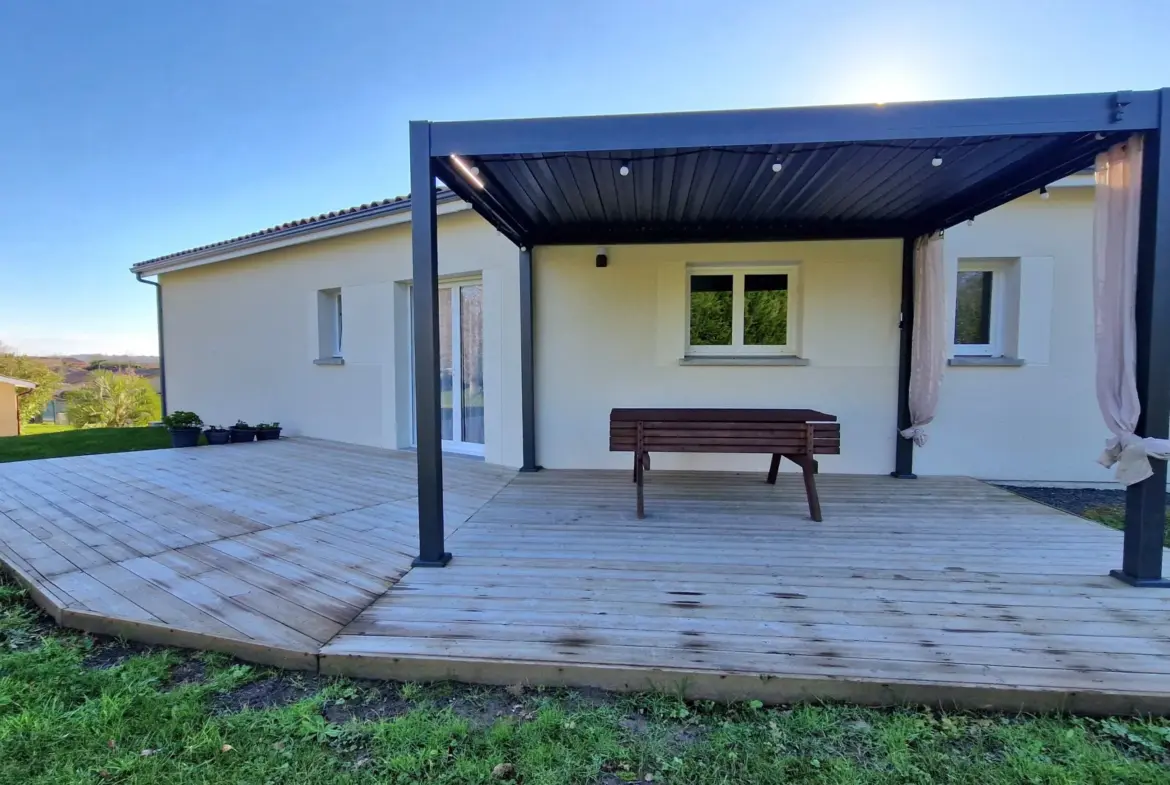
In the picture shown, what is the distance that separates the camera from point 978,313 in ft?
16.3

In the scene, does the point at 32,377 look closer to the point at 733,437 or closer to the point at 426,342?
the point at 426,342

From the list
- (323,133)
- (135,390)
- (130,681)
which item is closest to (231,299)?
(323,133)

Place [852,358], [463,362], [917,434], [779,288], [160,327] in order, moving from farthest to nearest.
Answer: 1. [160,327]
2. [463,362]
3. [779,288]
4. [852,358]
5. [917,434]

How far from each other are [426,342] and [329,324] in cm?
564

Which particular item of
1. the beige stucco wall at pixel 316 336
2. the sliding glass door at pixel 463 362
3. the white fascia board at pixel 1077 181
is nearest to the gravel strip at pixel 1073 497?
the white fascia board at pixel 1077 181

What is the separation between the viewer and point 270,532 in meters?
3.23

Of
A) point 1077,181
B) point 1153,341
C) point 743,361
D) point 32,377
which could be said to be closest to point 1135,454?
point 1153,341

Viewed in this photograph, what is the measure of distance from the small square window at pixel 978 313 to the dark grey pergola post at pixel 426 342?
17.1 ft

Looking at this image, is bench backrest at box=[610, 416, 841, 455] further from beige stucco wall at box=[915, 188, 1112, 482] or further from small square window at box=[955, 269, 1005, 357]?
small square window at box=[955, 269, 1005, 357]

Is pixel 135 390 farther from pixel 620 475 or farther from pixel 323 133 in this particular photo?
pixel 620 475

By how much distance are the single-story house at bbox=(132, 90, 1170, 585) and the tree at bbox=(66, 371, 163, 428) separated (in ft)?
39.2

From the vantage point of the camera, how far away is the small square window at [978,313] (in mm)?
4918

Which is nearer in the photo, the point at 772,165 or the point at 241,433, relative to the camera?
the point at 772,165

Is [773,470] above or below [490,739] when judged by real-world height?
above
